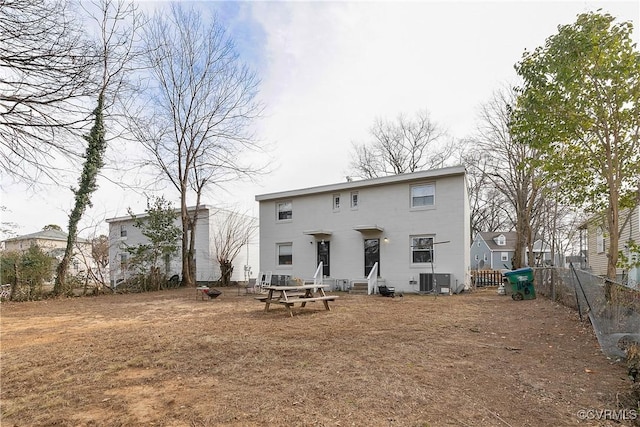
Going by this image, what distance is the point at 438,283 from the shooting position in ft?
44.4

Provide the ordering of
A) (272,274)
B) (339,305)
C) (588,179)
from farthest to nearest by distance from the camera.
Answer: (272,274) → (339,305) → (588,179)

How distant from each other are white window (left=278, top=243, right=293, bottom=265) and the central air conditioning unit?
7.01 meters

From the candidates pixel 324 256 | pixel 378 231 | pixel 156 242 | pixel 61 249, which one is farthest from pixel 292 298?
pixel 61 249

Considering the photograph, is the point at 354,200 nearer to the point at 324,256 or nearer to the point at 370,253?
the point at 370,253

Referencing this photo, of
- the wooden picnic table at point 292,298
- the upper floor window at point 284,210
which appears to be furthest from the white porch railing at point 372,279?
the upper floor window at point 284,210

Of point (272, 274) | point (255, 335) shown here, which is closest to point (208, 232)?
point (272, 274)

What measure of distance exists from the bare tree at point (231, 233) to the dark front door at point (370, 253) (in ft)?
30.3

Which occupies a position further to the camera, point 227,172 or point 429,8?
point 227,172

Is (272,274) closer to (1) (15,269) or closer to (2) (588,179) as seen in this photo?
(1) (15,269)

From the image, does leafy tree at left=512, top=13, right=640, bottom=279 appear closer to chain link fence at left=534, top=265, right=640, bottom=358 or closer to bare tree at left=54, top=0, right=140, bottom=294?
chain link fence at left=534, top=265, right=640, bottom=358

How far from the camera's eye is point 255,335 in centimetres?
622

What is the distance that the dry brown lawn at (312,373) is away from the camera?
3.11m

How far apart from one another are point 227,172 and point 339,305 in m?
12.7

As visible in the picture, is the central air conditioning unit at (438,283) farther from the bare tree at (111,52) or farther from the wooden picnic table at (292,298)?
the bare tree at (111,52)
